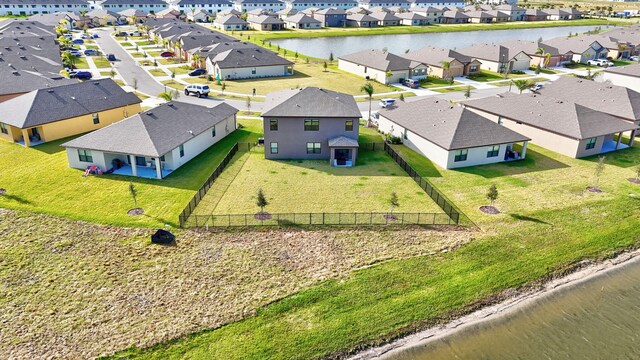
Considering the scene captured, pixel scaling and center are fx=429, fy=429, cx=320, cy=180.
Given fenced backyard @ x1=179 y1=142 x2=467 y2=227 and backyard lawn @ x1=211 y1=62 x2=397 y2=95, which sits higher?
backyard lawn @ x1=211 y1=62 x2=397 y2=95

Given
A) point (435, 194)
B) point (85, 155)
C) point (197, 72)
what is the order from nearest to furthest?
point (435, 194) → point (85, 155) → point (197, 72)

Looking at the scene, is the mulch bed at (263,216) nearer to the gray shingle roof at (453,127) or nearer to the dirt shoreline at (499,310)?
the dirt shoreline at (499,310)

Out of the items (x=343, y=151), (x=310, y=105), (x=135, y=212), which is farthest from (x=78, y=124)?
(x=343, y=151)

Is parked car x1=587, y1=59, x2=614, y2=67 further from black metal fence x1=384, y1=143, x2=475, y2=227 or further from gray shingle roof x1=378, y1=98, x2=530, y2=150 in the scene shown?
black metal fence x1=384, y1=143, x2=475, y2=227

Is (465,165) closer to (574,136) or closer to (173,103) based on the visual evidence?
(574,136)

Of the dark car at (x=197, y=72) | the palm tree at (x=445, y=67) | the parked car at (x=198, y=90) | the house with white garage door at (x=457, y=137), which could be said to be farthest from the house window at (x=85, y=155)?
the palm tree at (x=445, y=67)

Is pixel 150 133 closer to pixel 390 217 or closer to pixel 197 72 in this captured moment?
pixel 390 217

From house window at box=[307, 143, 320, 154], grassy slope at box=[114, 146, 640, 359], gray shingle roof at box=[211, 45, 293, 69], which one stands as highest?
gray shingle roof at box=[211, 45, 293, 69]

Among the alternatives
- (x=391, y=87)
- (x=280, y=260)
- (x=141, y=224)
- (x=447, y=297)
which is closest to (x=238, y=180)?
(x=141, y=224)

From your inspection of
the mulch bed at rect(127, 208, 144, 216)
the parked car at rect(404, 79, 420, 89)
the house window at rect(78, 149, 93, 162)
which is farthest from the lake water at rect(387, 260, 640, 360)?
the parked car at rect(404, 79, 420, 89)
